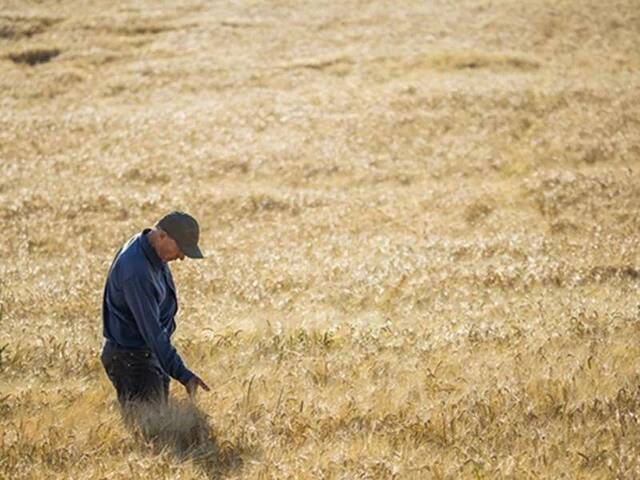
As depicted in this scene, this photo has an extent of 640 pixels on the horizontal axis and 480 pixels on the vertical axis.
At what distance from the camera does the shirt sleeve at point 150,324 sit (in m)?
6.39

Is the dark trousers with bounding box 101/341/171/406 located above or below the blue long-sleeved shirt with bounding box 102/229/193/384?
below

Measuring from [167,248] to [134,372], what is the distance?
4.16 ft

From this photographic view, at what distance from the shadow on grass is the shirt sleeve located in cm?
36

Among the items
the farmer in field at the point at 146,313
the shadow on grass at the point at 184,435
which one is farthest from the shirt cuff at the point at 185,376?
the shadow on grass at the point at 184,435

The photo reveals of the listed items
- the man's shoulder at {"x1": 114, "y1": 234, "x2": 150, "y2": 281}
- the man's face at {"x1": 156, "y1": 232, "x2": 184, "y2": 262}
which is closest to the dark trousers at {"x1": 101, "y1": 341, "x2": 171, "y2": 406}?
the man's shoulder at {"x1": 114, "y1": 234, "x2": 150, "y2": 281}

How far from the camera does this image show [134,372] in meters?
6.82

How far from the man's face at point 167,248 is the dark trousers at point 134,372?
0.96 metres

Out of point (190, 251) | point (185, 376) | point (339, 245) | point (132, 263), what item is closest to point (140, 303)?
point (132, 263)

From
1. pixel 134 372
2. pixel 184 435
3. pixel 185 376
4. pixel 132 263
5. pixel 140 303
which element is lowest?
pixel 184 435

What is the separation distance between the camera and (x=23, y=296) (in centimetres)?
1050

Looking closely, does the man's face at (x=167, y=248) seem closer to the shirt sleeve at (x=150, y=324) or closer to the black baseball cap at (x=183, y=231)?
the black baseball cap at (x=183, y=231)

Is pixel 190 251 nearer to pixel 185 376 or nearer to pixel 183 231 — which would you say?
pixel 183 231

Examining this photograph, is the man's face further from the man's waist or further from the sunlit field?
the sunlit field

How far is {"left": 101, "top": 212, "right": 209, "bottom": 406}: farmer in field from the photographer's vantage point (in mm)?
6379
